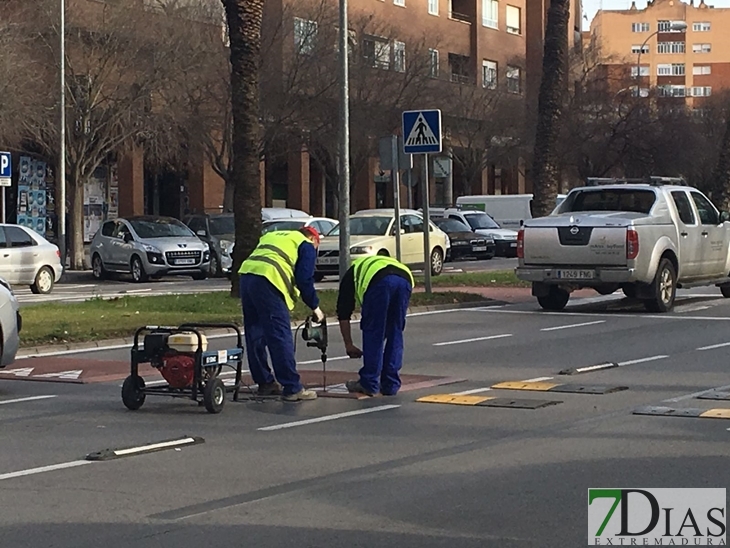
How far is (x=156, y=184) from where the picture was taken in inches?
2056

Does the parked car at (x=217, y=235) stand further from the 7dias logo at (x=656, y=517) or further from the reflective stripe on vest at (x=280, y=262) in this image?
the 7dias logo at (x=656, y=517)

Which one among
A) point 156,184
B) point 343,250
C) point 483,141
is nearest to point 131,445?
point 343,250

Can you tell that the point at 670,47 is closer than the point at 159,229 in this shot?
No

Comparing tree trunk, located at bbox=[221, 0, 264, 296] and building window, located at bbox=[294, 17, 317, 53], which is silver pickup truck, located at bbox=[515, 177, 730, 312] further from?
building window, located at bbox=[294, 17, 317, 53]

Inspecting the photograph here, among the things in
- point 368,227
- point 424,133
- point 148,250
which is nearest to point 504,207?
point 368,227

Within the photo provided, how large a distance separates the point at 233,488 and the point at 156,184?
148ft

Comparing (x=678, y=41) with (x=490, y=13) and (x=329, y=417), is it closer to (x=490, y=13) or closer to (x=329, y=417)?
(x=490, y=13)

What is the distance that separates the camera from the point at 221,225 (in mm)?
35719

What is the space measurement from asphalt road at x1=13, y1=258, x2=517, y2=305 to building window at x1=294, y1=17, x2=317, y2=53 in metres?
10.4

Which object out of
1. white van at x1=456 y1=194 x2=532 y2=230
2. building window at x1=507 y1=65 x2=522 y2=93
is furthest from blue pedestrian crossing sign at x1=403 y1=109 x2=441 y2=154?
building window at x1=507 y1=65 x2=522 y2=93

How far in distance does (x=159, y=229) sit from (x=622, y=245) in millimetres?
17119

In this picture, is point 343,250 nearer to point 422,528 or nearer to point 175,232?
point 175,232

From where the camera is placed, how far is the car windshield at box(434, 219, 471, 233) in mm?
43656

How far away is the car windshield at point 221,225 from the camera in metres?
35.4
